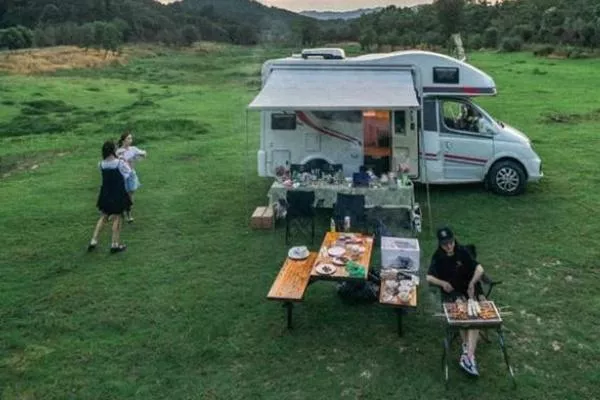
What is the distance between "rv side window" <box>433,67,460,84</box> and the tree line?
128 feet

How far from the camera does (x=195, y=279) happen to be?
7.95 metres

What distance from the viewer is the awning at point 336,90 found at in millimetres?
9320

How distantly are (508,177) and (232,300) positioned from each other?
6456 millimetres

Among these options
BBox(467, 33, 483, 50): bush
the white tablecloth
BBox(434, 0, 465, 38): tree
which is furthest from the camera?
BBox(434, 0, 465, 38): tree

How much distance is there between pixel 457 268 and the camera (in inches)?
239

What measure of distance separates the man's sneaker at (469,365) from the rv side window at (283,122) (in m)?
6.50

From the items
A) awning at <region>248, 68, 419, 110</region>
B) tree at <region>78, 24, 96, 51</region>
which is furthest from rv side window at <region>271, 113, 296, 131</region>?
tree at <region>78, 24, 96, 51</region>

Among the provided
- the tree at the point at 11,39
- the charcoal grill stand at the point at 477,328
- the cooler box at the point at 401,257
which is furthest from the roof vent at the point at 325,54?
the tree at the point at 11,39

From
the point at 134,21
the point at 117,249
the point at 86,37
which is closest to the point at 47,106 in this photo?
the point at 117,249

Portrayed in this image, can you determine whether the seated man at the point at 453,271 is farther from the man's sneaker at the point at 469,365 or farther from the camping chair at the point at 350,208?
the camping chair at the point at 350,208

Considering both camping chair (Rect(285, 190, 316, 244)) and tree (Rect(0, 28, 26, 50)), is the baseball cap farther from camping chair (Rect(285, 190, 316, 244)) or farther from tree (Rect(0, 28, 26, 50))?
tree (Rect(0, 28, 26, 50))

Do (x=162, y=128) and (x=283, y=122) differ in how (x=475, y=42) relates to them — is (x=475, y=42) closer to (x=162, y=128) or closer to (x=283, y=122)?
(x=162, y=128)

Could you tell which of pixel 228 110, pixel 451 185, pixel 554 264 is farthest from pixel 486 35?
pixel 554 264

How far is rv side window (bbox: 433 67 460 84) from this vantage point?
1082cm
